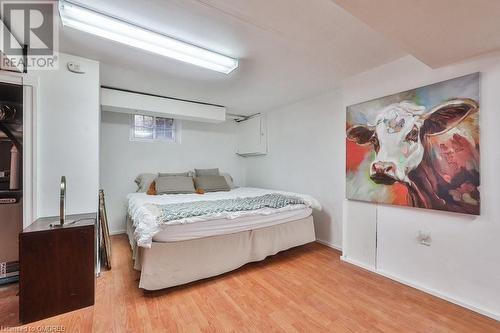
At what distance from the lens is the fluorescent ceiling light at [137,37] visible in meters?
1.51

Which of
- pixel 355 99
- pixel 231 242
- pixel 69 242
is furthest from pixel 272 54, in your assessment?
pixel 69 242

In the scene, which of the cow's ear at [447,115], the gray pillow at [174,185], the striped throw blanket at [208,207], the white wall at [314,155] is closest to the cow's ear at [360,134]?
the white wall at [314,155]

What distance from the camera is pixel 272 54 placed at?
210cm

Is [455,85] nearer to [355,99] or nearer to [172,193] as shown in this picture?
[355,99]

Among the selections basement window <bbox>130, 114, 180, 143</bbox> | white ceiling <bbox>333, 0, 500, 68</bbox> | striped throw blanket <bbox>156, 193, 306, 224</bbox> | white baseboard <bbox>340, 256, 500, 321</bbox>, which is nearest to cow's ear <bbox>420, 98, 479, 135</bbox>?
white ceiling <bbox>333, 0, 500, 68</bbox>

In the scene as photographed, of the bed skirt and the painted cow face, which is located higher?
the painted cow face

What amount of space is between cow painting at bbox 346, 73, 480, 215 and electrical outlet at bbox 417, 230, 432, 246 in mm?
256

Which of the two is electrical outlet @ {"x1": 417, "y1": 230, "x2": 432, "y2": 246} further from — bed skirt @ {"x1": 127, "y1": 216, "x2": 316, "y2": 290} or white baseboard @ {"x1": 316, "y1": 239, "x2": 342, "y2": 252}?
bed skirt @ {"x1": 127, "y1": 216, "x2": 316, "y2": 290}

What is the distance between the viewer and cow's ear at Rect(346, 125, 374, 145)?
2449mm

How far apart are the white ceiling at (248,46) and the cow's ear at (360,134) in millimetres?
672

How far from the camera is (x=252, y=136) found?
182 inches

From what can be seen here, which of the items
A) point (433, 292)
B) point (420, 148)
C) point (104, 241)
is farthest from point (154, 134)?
point (433, 292)

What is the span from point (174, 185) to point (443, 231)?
341 centimetres

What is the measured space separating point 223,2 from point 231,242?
2124mm
